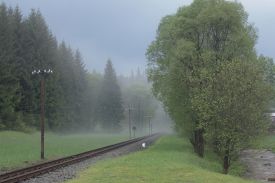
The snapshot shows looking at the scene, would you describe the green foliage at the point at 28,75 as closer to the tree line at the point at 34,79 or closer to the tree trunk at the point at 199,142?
the tree line at the point at 34,79

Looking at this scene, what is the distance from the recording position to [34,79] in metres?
93.1

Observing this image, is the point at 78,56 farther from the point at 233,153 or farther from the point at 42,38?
the point at 233,153

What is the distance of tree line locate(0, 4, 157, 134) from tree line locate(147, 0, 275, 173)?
3395 centimetres

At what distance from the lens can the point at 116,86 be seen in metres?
155

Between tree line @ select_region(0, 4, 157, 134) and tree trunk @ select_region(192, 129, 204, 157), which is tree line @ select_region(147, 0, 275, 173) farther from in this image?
tree line @ select_region(0, 4, 157, 134)

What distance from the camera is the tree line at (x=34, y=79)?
272ft

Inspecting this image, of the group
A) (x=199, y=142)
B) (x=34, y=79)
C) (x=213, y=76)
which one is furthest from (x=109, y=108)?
(x=213, y=76)

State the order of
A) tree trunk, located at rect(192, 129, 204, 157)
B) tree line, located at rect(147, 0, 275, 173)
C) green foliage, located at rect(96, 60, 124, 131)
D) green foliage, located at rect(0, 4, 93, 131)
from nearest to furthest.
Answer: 1. tree line, located at rect(147, 0, 275, 173)
2. tree trunk, located at rect(192, 129, 204, 157)
3. green foliage, located at rect(0, 4, 93, 131)
4. green foliage, located at rect(96, 60, 124, 131)

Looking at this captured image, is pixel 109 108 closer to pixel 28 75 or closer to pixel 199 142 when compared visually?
pixel 28 75

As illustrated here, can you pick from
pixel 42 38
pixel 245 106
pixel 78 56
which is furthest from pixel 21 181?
pixel 78 56

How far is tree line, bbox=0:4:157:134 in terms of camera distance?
83.0 meters

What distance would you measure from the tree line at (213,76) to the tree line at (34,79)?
111 feet

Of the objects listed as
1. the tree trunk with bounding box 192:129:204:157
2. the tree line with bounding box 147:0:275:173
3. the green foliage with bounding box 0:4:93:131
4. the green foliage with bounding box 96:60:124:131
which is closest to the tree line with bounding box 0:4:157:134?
the green foliage with bounding box 0:4:93:131

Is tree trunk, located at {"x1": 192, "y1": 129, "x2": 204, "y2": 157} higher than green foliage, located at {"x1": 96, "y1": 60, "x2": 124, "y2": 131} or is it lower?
lower
